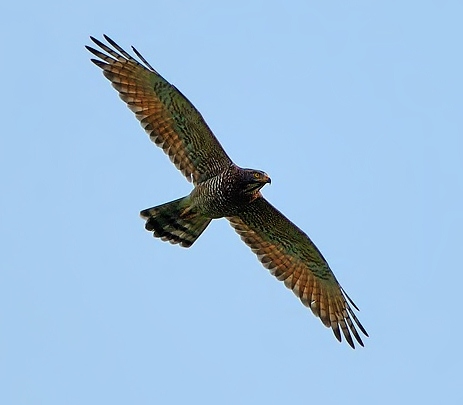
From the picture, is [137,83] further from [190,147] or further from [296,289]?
[296,289]

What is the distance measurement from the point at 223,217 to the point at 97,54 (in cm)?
315

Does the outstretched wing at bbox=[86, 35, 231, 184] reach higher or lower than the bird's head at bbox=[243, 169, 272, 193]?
higher

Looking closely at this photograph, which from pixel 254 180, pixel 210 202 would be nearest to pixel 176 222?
pixel 210 202

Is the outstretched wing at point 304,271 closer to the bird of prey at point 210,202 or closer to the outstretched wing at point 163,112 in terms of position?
the bird of prey at point 210,202

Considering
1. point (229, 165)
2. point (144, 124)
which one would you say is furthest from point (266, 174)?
point (144, 124)

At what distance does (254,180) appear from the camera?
21766 mm

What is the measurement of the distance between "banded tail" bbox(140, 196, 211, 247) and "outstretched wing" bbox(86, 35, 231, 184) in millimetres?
617

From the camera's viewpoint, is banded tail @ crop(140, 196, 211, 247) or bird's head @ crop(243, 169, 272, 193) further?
banded tail @ crop(140, 196, 211, 247)

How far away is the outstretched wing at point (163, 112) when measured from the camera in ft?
72.7

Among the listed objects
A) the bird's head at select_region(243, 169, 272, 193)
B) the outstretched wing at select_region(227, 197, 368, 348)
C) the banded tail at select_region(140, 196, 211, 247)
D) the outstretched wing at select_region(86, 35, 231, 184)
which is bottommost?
the outstretched wing at select_region(227, 197, 368, 348)

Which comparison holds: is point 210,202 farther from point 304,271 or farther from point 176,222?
point 304,271

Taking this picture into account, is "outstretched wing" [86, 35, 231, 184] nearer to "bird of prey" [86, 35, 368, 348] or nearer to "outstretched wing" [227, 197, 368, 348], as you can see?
"bird of prey" [86, 35, 368, 348]

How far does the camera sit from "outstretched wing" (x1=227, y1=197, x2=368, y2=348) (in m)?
23.1

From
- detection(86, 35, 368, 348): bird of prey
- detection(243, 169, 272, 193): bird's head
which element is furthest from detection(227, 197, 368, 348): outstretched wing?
detection(243, 169, 272, 193): bird's head
